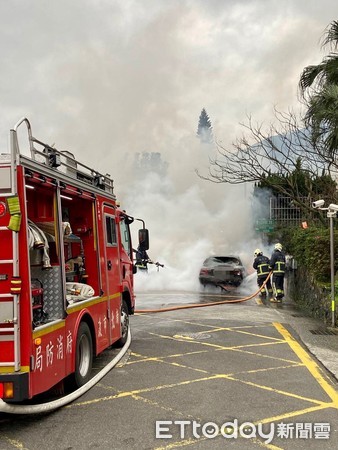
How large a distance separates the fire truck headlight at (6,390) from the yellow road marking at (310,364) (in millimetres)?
3113

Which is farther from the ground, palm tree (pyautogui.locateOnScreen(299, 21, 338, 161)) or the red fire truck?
palm tree (pyautogui.locateOnScreen(299, 21, 338, 161))

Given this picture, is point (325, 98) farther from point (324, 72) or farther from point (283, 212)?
point (283, 212)

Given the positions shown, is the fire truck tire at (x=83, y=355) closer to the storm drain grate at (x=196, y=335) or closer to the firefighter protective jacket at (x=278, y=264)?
the storm drain grate at (x=196, y=335)

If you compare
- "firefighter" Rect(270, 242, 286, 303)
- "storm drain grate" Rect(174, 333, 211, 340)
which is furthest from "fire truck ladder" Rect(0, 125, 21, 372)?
"firefighter" Rect(270, 242, 286, 303)

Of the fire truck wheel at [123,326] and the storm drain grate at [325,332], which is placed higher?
the fire truck wheel at [123,326]

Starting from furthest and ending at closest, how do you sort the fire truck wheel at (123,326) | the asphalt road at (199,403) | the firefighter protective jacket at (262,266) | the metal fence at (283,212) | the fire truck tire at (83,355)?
1. the metal fence at (283,212)
2. the firefighter protective jacket at (262,266)
3. the fire truck wheel at (123,326)
4. the fire truck tire at (83,355)
5. the asphalt road at (199,403)

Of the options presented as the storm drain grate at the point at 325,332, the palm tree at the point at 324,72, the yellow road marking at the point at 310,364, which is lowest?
the storm drain grate at the point at 325,332

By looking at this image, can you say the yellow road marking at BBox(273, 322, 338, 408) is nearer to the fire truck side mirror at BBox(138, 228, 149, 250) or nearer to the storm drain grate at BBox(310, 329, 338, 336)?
the storm drain grate at BBox(310, 329, 338, 336)

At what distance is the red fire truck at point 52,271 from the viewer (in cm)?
371

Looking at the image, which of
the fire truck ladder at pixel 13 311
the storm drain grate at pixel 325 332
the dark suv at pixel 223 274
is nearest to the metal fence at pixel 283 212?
the dark suv at pixel 223 274

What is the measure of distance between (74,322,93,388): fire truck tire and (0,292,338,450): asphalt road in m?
0.19

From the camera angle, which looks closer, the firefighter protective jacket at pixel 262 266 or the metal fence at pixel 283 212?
the firefighter protective jacket at pixel 262 266

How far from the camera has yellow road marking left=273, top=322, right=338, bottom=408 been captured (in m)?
5.03

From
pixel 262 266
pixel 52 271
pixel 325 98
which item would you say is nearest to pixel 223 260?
pixel 262 266
